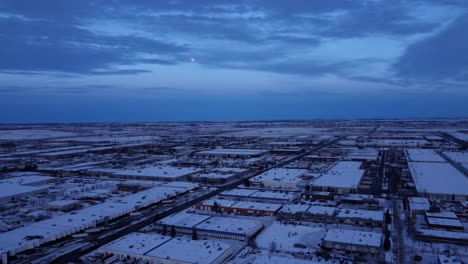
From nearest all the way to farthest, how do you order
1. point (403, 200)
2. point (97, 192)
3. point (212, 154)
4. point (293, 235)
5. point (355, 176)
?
1. point (293, 235)
2. point (403, 200)
3. point (97, 192)
4. point (355, 176)
5. point (212, 154)

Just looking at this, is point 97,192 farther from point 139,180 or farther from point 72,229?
point 72,229

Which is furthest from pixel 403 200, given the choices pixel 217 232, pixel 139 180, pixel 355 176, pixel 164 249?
pixel 139 180

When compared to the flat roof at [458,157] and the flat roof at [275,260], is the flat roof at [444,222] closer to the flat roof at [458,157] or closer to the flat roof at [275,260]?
the flat roof at [275,260]

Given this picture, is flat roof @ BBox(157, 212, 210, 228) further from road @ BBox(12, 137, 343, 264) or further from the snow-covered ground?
the snow-covered ground

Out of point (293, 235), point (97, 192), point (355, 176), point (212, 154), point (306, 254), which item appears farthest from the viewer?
point (212, 154)

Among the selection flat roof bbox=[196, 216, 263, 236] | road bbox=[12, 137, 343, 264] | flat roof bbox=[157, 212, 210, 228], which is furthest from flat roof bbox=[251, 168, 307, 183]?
flat roof bbox=[157, 212, 210, 228]

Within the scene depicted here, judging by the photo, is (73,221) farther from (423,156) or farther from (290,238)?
(423,156)

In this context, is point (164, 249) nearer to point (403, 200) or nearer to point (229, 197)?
point (229, 197)

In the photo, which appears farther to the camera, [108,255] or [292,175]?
[292,175]
